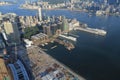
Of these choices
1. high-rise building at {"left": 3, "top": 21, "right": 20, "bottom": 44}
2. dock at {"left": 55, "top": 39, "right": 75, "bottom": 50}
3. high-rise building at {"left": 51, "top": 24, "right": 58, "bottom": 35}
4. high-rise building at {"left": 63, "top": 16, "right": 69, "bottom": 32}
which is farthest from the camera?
high-rise building at {"left": 63, "top": 16, "right": 69, "bottom": 32}

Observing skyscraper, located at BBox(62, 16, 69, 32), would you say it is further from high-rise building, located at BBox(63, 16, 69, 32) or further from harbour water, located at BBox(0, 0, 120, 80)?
harbour water, located at BBox(0, 0, 120, 80)

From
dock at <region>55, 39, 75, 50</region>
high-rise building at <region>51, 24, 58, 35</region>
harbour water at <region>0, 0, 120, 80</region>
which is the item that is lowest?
harbour water at <region>0, 0, 120, 80</region>

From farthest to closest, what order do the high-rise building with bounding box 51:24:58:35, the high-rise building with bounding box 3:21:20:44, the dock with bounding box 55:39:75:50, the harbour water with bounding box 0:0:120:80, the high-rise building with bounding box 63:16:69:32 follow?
the high-rise building with bounding box 63:16:69:32 < the high-rise building with bounding box 51:24:58:35 < the high-rise building with bounding box 3:21:20:44 < the dock with bounding box 55:39:75:50 < the harbour water with bounding box 0:0:120:80

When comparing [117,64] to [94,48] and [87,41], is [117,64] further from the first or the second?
[87,41]

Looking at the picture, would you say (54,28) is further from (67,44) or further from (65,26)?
(67,44)

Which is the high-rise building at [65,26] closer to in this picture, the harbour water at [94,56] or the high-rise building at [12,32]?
the harbour water at [94,56]

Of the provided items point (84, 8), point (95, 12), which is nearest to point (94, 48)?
point (95, 12)

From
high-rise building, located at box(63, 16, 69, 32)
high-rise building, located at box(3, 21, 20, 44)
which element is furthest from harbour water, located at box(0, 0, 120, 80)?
high-rise building, located at box(3, 21, 20, 44)

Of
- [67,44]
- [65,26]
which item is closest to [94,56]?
[67,44]

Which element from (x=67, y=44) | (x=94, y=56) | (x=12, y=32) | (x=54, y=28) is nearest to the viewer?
(x=94, y=56)

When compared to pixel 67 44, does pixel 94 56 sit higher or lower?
lower

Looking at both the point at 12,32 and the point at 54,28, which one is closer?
the point at 12,32
